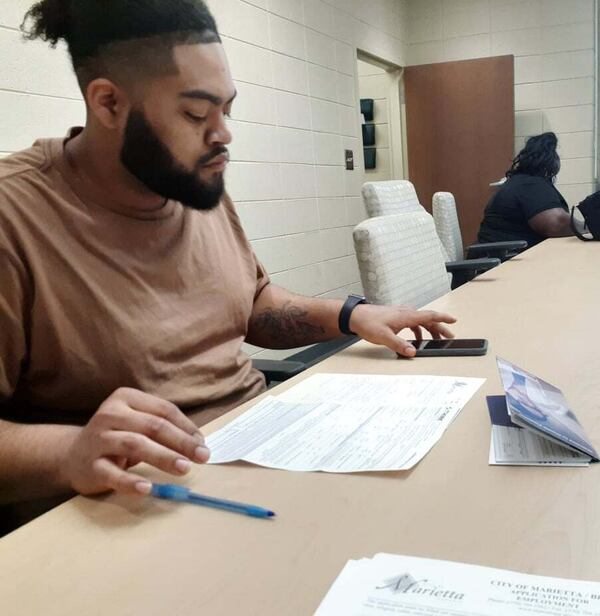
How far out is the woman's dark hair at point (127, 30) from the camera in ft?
3.35

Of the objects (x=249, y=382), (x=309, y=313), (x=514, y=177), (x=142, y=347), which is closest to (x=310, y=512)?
(x=142, y=347)

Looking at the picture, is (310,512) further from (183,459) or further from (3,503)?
(3,503)

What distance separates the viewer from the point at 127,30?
1027 mm

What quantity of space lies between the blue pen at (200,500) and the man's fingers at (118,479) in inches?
1.2

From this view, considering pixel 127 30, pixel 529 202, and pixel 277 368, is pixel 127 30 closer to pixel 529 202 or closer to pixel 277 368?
pixel 277 368

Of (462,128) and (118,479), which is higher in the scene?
(462,128)

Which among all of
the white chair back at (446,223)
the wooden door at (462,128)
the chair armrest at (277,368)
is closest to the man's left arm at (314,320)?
the chair armrest at (277,368)

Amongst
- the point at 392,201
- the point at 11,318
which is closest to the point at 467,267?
the point at 392,201

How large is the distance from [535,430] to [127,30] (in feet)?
2.84

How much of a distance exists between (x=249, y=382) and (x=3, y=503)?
0.48m

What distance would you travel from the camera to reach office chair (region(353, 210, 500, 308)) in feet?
5.21

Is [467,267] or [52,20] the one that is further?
[467,267]

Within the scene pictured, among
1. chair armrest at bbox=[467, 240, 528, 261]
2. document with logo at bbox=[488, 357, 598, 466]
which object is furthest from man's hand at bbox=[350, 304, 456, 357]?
chair armrest at bbox=[467, 240, 528, 261]

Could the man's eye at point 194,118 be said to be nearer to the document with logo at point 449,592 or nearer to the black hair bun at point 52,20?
the black hair bun at point 52,20
